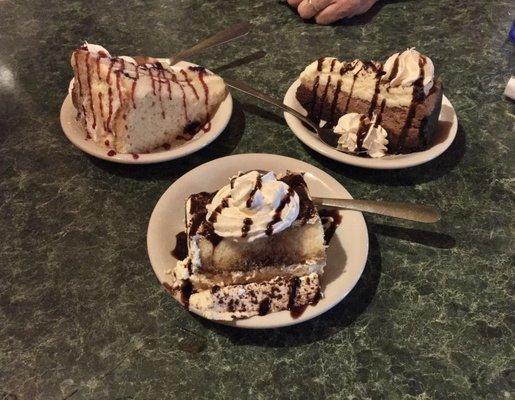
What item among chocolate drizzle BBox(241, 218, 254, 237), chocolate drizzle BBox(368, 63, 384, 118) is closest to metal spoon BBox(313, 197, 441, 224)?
chocolate drizzle BBox(241, 218, 254, 237)

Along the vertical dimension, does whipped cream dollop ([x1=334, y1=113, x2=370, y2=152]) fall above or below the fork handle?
below

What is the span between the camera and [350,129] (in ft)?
4.88

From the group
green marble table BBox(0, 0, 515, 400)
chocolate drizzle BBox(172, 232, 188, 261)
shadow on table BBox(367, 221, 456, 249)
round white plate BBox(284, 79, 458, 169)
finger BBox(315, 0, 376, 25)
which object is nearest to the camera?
green marble table BBox(0, 0, 515, 400)

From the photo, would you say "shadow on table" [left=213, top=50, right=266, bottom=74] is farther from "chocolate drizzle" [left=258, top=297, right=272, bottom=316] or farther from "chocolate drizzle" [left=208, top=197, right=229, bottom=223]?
"chocolate drizzle" [left=258, top=297, right=272, bottom=316]

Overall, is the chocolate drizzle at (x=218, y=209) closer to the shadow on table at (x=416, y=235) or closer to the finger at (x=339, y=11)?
the shadow on table at (x=416, y=235)

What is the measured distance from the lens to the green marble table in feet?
3.38

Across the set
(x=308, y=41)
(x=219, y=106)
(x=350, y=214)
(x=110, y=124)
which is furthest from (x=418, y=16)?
(x=110, y=124)

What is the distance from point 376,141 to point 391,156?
6 cm

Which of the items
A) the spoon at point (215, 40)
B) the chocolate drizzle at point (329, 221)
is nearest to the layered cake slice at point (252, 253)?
the chocolate drizzle at point (329, 221)

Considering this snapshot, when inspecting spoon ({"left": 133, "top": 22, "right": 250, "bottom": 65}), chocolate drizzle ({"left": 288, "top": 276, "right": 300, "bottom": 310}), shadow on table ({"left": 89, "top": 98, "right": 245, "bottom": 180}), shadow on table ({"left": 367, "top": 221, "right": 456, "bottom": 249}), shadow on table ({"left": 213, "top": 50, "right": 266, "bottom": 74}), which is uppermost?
spoon ({"left": 133, "top": 22, "right": 250, "bottom": 65})

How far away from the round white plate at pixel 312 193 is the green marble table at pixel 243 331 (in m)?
0.08

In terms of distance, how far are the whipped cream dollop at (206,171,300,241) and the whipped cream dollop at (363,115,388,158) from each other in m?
0.45

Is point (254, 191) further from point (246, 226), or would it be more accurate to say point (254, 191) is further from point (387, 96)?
point (387, 96)

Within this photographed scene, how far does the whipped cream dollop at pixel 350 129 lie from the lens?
148cm
